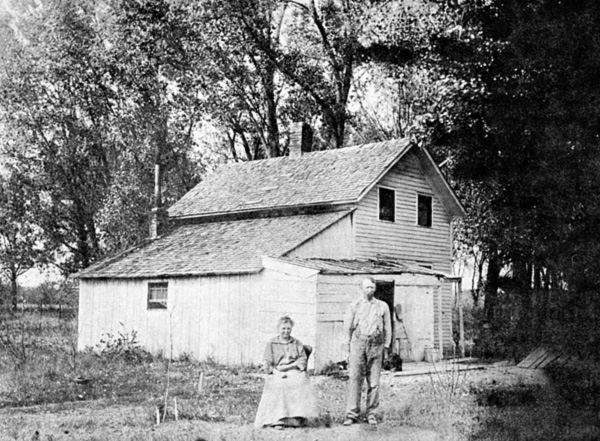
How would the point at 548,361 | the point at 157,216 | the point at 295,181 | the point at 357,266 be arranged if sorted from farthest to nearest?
the point at 157,216 < the point at 295,181 < the point at 357,266 < the point at 548,361

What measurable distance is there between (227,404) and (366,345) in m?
3.52

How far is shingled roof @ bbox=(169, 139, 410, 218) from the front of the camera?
2583cm

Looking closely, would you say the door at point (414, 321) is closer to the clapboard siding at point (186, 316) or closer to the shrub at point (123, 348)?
the clapboard siding at point (186, 316)

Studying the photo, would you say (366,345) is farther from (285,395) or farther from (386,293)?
(386,293)

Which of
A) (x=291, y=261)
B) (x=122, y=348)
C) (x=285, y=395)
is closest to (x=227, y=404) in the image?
(x=285, y=395)

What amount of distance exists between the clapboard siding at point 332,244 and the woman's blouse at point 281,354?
445 inches

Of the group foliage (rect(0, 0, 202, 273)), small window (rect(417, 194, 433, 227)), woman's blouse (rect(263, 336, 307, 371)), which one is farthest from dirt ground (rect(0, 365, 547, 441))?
foliage (rect(0, 0, 202, 273))

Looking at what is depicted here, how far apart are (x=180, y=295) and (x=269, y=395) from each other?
13284 millimetres

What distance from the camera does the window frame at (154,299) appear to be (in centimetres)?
2509

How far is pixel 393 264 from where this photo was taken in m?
25.5

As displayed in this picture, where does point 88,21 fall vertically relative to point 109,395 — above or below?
above

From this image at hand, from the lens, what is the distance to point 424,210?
28.7 metres

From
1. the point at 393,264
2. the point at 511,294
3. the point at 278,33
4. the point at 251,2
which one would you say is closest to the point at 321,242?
the point at 393,264

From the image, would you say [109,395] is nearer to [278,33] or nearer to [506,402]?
[506,402]
